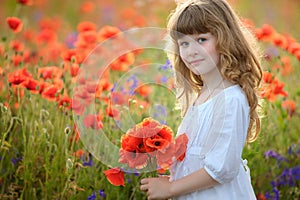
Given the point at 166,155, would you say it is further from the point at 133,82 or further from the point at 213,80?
the point at 133,82

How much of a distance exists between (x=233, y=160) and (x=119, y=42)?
207 cm

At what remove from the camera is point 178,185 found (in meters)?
1.68

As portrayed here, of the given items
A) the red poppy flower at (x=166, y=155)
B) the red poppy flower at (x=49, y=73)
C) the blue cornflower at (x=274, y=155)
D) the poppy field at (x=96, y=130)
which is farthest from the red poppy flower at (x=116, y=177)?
the blue cornflower at (x=274, y=155)

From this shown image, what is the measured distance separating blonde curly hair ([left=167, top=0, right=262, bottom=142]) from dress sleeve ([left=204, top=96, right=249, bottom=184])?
10cm

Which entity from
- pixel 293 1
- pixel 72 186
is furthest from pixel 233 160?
pixel 293 1

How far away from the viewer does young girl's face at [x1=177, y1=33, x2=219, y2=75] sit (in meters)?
1.71

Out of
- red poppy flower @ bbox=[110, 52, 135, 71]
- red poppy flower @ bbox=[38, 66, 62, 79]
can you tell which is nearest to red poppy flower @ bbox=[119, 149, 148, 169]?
red poppy flower @ bbox=[38, 66, 62, 79]

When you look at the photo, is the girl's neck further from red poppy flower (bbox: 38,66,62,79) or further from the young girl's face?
red poppy flower (bbox: 38,66,62,79)

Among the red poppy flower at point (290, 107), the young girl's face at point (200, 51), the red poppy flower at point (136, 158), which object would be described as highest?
the young girl's face at point (200, 51)

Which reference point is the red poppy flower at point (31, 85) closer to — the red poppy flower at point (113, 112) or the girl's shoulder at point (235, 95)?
the red poppy flower at point (113, 112)

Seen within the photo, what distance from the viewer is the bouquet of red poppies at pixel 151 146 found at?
64.9 inches

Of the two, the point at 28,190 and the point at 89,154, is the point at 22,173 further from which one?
the point at 89,154

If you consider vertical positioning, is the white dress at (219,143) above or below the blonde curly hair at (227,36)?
below

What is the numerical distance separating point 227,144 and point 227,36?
33 centimetres
